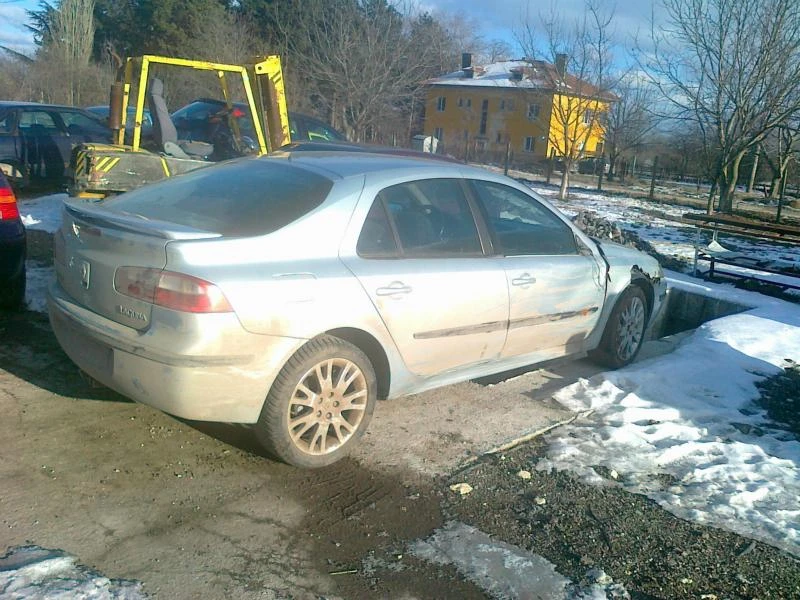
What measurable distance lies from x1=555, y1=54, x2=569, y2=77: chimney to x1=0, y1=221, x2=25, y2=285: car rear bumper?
18.5m

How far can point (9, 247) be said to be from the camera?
5.74 m

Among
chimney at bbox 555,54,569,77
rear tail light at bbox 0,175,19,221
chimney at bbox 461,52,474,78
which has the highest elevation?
chimney at bbox 461,52,474,78

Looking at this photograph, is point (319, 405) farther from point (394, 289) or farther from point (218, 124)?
point (218, 124)

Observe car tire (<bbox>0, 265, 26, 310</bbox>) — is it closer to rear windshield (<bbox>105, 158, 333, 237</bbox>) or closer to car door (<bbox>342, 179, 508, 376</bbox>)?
rear windshield (<bbox>105, 158, 333, 237</bbox>)

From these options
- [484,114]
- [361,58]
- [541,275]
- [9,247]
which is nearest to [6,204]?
[9,247]

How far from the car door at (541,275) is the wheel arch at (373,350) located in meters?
1.00

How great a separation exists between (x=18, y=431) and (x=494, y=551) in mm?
2648

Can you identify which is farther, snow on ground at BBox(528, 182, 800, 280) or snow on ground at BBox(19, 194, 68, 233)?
snow on ground at BBox(528, 182, 800, 280)

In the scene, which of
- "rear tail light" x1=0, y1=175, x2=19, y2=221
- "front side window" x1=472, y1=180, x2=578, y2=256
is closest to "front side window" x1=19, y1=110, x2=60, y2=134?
"rear tail light" x1=0, y1=175, x2=19, y2=221

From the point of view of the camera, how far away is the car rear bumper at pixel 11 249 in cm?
571

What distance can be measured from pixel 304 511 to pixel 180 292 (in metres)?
1.19

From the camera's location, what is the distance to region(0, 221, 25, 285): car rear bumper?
5711 millimetres

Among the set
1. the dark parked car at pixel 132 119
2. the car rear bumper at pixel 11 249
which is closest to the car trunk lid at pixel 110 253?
the car rear bumper at pixel 11 249

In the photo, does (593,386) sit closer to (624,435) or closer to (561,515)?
(624,435)
